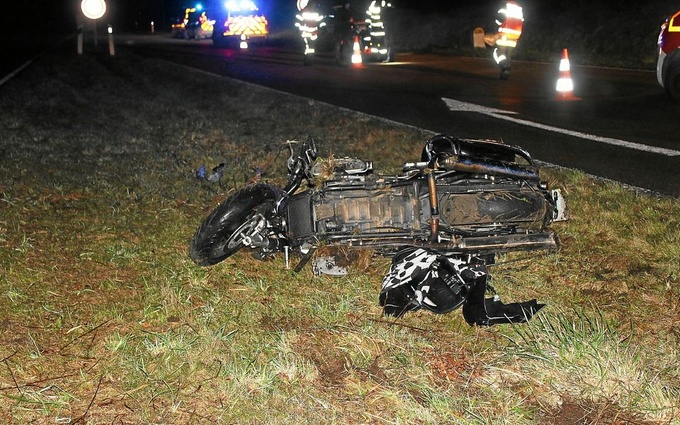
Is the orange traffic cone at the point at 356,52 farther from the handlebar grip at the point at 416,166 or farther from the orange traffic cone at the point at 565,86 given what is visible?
the handlebar grip at the point at 416,166

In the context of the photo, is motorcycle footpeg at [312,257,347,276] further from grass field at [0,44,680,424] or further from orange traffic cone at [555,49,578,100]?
orange traffic cone at [555,49,578,100]

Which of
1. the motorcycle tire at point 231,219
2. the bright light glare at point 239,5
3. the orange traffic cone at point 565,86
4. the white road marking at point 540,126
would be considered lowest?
the motorcycle tire at point 231,219

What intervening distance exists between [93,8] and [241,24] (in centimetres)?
1225

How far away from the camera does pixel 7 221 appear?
5160 mm

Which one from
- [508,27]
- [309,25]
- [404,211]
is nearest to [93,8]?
[309,25]

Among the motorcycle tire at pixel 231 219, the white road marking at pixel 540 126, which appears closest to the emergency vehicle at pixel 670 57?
the white road marking at pixel 540 126

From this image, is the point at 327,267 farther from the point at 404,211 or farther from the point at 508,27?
the point at 508,27

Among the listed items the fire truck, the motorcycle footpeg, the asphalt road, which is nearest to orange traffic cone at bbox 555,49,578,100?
the asphalt road

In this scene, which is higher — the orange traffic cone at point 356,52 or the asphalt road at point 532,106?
the orange traffic cone at point 356,52

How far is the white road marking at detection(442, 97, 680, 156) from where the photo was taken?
7.10m

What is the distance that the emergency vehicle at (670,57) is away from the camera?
9695 millimetres

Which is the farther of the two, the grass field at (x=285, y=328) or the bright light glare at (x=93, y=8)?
the bright light glare at (x=93, y=8)

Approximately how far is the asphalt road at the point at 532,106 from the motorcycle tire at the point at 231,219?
3.28 m

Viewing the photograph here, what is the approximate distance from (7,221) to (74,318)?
1.89 metres
